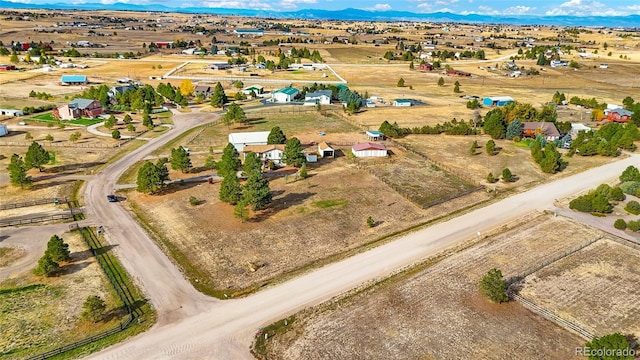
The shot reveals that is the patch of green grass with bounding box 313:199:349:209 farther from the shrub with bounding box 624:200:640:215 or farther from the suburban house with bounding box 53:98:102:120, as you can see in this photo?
the suburban house with bounding box 53:98:102:120

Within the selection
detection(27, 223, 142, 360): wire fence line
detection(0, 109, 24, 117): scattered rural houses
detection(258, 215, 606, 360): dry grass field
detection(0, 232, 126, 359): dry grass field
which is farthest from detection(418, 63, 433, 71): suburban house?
detection(0, 232, 126, 359): dry grass field

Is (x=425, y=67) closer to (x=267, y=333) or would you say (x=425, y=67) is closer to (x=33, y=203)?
(x=33, y=203)

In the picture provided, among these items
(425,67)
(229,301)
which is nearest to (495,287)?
(229,301)

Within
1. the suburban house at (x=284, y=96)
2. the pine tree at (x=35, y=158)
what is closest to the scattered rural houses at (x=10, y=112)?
the pine tree at (x=35, y=158)

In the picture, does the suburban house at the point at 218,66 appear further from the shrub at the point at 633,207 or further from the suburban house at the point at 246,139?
the shrub at the point at 633,207

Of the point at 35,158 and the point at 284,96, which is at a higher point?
the point at 35,158
